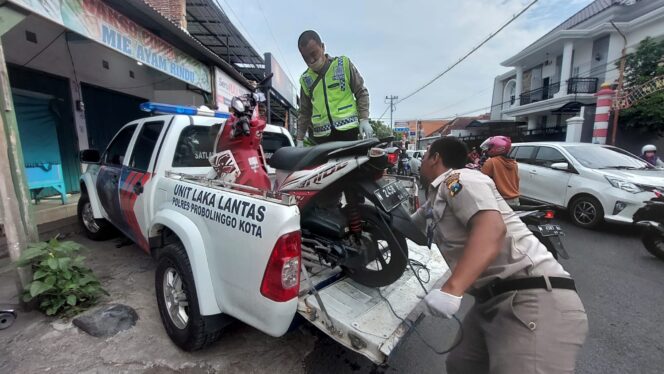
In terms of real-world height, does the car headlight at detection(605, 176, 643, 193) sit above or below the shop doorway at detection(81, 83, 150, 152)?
below

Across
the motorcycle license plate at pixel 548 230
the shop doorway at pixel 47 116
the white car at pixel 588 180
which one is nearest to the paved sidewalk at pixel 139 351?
the motorcycle license plate at pixel 548 230

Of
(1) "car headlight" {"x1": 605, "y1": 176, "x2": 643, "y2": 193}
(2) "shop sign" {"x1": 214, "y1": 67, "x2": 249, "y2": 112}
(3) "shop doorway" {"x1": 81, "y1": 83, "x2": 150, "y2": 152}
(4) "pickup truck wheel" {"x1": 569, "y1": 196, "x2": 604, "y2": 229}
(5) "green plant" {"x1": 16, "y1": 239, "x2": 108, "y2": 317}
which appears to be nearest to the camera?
(5) "green plant" {"x1": 16, "y1": 239, "x2": 108, "y2": 317}

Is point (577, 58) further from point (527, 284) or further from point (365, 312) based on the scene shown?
point (365, 312)

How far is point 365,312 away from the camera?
1.92m

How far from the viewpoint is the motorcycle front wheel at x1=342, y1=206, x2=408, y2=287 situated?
222cm

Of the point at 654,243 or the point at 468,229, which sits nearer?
the point at 468,229

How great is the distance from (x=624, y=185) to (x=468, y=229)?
5720mm

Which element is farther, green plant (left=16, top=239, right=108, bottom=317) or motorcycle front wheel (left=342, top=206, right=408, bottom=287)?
green plant (left=16, top=239, right=108, bottom=317)

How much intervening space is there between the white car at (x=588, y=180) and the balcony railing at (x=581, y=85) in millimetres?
16047

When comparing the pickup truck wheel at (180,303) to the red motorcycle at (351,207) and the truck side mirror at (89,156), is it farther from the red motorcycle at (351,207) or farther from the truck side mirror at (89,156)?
the truck side mirror at (89,156)

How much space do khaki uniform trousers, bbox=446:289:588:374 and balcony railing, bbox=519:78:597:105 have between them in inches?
897

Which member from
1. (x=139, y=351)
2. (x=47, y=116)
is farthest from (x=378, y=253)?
(x=47, y=116)

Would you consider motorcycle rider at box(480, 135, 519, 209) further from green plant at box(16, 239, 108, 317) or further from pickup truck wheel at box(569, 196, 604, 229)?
green plant at box(16, 239, 108, 317)

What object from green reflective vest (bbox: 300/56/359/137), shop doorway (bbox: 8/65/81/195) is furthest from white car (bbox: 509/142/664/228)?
shop doorway (bbox: 8/65/81/195)
